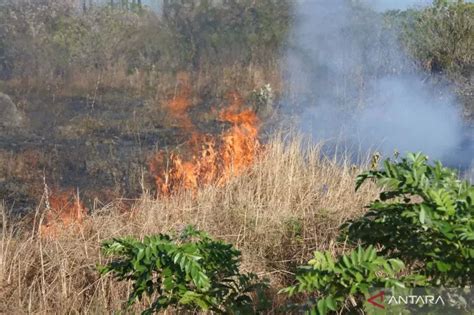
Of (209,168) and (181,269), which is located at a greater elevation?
(181,269)

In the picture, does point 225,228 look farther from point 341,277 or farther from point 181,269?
point 341,277

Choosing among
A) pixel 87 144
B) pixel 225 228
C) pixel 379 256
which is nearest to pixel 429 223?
pixel 379 256

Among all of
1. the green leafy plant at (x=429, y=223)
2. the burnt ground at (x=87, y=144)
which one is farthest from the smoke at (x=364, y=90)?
the green leafy plant at (x=429, y=223)

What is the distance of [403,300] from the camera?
2021mm

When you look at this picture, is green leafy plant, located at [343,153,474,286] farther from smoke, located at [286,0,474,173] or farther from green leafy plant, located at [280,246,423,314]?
smoke, located at [286,0,474,173]

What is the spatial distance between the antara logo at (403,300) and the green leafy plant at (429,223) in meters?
0.06

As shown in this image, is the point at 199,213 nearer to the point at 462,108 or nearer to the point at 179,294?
the point at 179,294

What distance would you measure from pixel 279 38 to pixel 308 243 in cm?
1128

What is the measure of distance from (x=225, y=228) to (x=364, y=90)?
8727mm

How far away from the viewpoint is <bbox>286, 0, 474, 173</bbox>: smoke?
358 inches

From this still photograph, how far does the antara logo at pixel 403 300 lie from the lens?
77.7 inches

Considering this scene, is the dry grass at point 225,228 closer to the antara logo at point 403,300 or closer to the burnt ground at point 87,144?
the antara logo at point 403,300

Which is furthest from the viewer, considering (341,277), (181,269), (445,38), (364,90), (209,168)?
(364,90)

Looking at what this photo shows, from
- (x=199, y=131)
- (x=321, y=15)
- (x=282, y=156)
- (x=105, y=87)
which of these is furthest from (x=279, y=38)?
(x=282, y=156)
